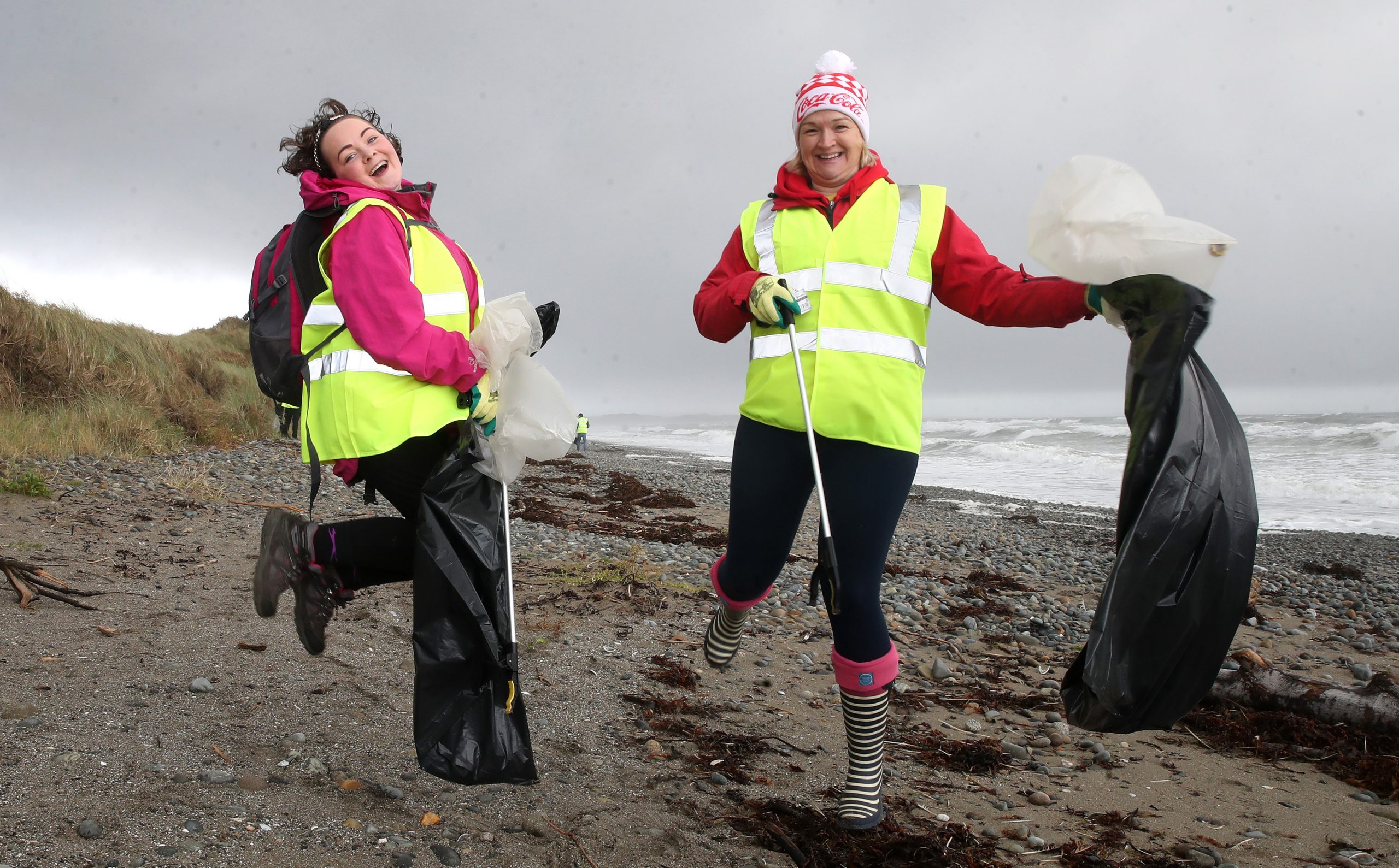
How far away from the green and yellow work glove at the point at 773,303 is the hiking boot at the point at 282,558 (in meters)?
1.55

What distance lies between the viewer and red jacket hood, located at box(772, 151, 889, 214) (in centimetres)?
251

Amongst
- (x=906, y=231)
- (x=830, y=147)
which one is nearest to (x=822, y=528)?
(x=906, y=231)

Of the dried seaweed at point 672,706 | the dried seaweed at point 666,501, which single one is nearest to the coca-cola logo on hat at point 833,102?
the dried seaweed at point 672,706

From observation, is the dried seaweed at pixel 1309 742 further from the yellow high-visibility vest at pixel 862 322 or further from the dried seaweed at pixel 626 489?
the dried seaweed at pixel 626 489

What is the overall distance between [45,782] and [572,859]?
129 cm

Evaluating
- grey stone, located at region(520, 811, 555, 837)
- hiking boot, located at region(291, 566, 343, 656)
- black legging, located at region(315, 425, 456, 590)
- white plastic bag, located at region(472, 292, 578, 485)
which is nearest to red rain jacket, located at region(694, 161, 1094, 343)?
white plastic bag, located at region(472, 292, 578, 485)

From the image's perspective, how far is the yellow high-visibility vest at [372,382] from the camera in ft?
7.15

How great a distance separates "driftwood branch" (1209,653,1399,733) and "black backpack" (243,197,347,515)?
3.80 meters

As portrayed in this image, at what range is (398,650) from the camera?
343 centimetres

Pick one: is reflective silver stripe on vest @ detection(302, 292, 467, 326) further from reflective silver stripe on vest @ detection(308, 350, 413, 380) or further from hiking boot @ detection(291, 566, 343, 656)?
hiking boot @ detection(291, 566, 343, 656)

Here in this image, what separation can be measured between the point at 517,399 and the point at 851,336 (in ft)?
3.48

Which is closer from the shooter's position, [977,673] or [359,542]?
[359,542]

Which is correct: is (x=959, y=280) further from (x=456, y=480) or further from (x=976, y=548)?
(x=976, y=548)

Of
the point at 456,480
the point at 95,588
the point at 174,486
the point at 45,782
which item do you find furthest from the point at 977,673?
the point at 174,486
